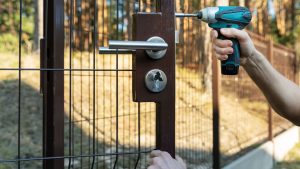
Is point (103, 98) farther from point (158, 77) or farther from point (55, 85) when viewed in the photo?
point (158, 77)

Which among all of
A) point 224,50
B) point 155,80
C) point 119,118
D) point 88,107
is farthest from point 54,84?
point 88,107

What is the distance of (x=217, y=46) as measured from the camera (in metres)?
1.68

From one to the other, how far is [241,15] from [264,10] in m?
12.2

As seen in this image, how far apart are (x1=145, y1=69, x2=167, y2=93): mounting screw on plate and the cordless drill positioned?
0.24 m

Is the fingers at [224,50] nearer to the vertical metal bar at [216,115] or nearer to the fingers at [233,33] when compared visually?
the fingers at [233,33]

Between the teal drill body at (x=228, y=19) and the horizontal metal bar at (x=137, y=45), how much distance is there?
196mm

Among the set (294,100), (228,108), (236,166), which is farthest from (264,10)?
(294,100)

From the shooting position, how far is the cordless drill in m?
1.62

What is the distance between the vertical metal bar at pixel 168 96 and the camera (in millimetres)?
1669

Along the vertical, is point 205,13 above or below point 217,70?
above

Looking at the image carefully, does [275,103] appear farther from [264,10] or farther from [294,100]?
[264,10]

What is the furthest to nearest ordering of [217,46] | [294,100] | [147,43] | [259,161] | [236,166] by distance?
[259,161]
[236,166]
[294,100]
[217,46]
[147,43]

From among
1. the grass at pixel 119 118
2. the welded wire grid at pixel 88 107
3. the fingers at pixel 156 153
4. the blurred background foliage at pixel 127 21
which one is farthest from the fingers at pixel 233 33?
the grass at pixel 119 118

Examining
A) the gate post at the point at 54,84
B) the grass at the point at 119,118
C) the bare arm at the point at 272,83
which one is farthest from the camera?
the grass at the point at 119,118
